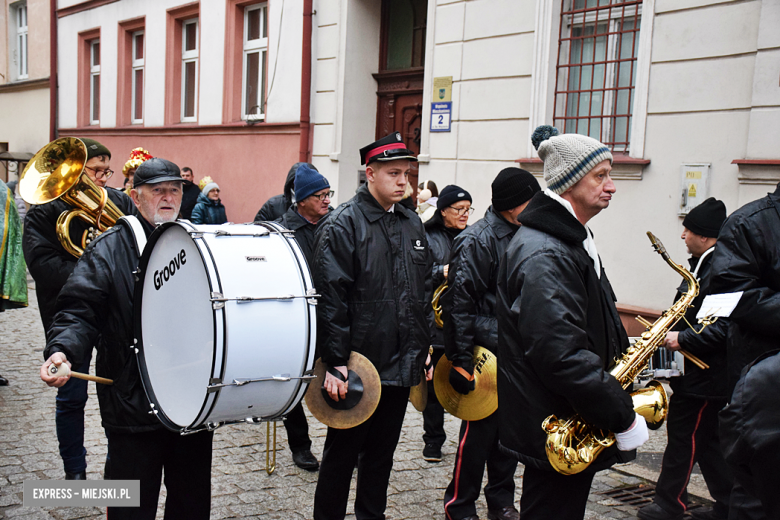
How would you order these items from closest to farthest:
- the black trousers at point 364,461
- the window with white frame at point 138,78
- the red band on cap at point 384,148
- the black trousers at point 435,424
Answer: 1. the black trousers at point 364,461
2. the red band on cap at point 384,148
3. the black trousers at point 435,424
4. the window with white frame at point 138,78

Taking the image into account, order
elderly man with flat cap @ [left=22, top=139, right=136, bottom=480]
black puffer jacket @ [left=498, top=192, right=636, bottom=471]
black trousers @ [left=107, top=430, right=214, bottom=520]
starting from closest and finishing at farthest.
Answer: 1. black puffer jacket @ [left=498, top=192, right=636, bottom=471]
2. black trousers @ [left=107, top=430, right=214, bottom=520]
3. elderly man with flat cap @ [left=22, top=139, right=136, bottom=480]

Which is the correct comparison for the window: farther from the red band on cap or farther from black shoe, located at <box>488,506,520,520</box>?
black shoe, located at <box>488,506,520,520</box>

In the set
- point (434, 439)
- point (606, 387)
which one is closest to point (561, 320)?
point (606, 387)

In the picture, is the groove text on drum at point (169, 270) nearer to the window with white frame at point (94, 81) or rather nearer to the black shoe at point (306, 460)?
the black shoe at point (306, 460)

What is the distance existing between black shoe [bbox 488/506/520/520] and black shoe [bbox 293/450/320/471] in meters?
1.17

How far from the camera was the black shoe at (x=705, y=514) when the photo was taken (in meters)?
4.15

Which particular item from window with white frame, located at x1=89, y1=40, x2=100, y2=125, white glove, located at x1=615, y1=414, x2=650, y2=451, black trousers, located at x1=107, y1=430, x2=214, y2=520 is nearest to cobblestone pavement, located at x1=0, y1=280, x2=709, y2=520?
black trousers, located at x1=107, y1=430, x2=214, y2=520

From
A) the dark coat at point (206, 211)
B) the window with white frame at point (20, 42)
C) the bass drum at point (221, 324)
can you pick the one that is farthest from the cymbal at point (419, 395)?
the window with white frame at point (20, 42)

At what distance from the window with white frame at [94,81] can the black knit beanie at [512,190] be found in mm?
15008

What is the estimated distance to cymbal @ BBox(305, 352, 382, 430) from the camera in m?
3.51

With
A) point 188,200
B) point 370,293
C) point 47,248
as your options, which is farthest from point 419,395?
point 188,200

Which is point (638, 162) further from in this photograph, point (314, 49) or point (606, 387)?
point (314, 49)

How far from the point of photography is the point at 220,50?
1282 cm

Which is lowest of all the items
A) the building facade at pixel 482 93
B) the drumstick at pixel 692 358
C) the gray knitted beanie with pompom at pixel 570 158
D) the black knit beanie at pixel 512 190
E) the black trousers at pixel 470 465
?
the black trousers at pixel 470 465
